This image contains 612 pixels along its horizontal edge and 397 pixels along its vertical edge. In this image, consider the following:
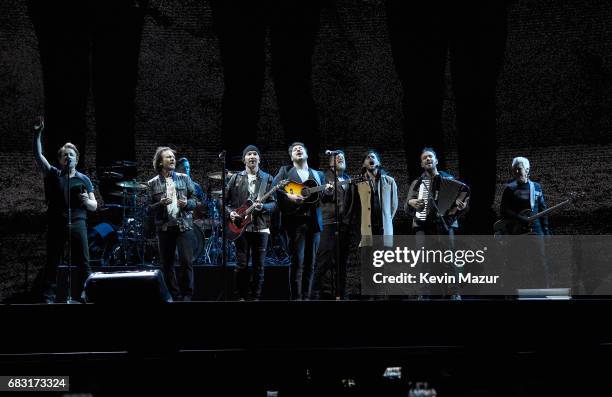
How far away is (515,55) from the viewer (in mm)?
10805

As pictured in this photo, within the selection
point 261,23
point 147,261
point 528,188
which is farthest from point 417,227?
point 261,23

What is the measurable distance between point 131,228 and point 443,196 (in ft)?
13.7

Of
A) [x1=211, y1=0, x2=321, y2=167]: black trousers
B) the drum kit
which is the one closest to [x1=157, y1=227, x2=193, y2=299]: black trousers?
the drum kit

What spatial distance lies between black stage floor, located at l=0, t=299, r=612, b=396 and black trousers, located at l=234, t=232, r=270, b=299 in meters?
1.92

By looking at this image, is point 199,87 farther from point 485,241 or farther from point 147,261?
point 485,241

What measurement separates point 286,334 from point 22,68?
6.96 meters

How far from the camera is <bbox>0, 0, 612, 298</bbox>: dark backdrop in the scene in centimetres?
1039

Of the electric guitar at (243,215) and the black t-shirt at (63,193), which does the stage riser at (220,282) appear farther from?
the black t-shirt at (63,193)

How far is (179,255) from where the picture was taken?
746 centimetres

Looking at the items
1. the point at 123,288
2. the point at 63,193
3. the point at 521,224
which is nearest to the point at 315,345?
the point at 123,288

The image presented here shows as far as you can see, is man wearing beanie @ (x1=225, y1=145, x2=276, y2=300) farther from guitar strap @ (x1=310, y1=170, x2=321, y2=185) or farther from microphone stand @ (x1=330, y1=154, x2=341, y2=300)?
microphone stand @ (x1=330, y1=154, x2=341, y2=300)

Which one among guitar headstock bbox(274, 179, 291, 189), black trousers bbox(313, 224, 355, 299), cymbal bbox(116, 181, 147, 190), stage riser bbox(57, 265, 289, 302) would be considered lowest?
stage riser bbox(57, 265, 289, 302)

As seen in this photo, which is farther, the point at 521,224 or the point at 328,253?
the point at 521,224

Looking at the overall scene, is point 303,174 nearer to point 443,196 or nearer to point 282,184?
point 282,184
